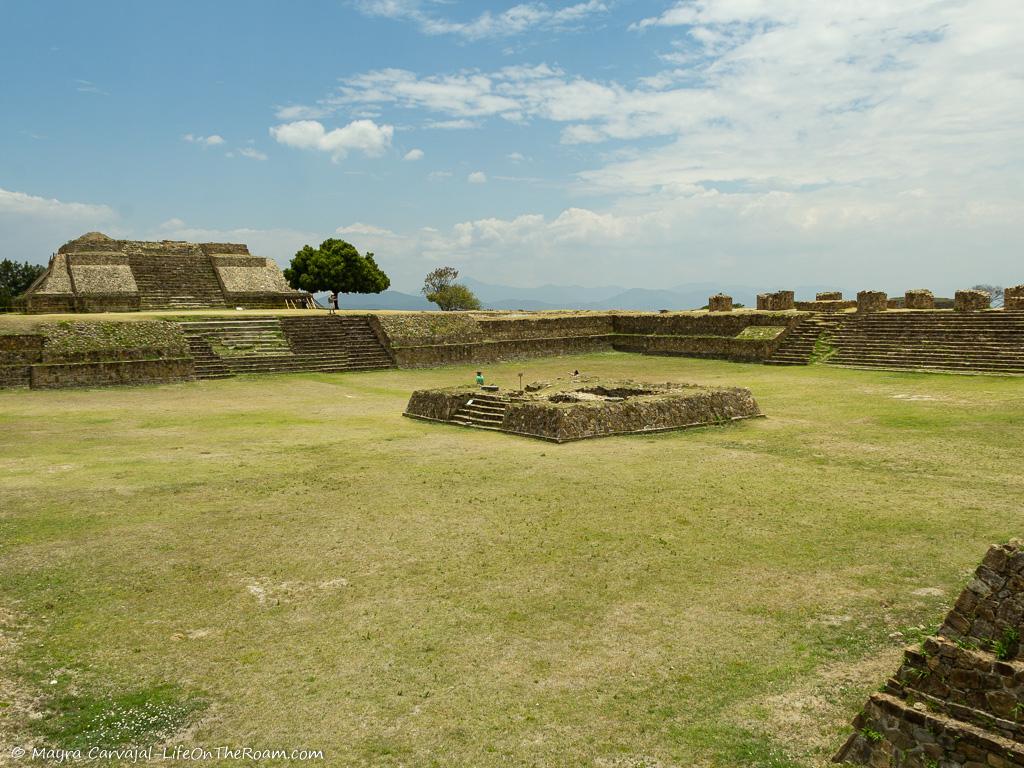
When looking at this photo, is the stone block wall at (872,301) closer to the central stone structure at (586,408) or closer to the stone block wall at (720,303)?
the stone block wall at (720,303)

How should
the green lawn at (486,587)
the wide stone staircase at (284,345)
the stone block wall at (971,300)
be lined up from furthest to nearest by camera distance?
the stone block wall at (971,300)
the wide stone staircase at (284,345)
the green lawn at (486,587)

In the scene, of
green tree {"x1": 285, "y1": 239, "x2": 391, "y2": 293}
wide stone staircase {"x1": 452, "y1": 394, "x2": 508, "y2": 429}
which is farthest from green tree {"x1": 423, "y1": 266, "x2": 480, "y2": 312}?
wide stone staircase {"x1": 452, "y1": 394, "x2": 508, "y2": 429}

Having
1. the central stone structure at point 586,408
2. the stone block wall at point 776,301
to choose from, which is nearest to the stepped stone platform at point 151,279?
the stone block wall at point 776,301

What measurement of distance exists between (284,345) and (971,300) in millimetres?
27660

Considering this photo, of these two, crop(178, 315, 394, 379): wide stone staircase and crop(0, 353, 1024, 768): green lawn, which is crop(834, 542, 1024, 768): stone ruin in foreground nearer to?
crop(0, 353, 1024, 768): green lawn

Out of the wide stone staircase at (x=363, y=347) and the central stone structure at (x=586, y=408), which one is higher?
the wide stone staircase at (x=363, y=347)

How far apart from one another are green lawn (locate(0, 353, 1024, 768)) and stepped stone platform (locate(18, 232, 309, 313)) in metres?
27.1

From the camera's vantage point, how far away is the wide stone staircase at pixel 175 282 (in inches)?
1731

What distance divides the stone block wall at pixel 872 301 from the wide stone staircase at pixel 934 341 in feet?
3.83

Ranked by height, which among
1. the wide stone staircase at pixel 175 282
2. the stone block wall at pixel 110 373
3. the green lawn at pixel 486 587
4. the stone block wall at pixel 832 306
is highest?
the wide stone staircase at pixel 175 282

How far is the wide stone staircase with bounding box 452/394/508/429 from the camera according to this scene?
18.4 meters

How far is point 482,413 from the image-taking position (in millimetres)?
18844

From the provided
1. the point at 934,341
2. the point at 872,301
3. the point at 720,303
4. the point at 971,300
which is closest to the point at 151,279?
the point at 720,303

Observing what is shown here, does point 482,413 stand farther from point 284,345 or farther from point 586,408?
point 284,345
